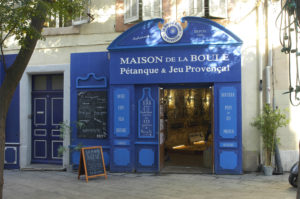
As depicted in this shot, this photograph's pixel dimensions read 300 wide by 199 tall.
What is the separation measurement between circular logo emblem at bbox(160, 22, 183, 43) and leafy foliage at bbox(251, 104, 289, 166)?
295 cm

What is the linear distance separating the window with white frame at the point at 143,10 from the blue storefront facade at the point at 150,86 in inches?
16.9

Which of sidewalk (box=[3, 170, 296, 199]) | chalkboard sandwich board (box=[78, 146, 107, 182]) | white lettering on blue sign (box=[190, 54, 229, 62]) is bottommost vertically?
sidewalk (box=[3, 170, 296, 199])

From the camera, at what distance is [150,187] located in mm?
6863

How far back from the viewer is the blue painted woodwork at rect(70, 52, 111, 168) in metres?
8.93

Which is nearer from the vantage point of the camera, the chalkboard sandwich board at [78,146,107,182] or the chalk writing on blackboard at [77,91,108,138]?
the chalkboard sandwich board at [78,146,107,182]

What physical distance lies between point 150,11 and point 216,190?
518 cm

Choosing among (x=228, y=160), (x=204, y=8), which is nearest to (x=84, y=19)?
(x=204, y=8)

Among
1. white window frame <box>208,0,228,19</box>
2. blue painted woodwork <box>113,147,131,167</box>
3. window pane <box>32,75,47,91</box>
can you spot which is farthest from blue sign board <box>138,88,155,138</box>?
window pane <box>32,75,47,91</box>

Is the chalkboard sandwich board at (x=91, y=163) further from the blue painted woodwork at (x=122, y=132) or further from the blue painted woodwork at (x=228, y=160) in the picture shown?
the blue painted woodwork at (x=228, y=160)

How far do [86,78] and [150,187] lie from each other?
3.86 metres

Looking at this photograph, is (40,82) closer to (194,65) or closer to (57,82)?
(57,82)

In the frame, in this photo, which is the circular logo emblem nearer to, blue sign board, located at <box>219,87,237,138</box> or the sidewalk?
blue sign board, located at <box>219,87,237,138</box>

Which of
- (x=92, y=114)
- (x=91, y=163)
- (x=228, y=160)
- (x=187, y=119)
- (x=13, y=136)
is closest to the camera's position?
(x=91, y=163)

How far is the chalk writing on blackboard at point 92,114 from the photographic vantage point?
8888 mm
